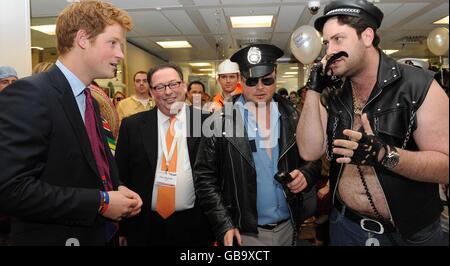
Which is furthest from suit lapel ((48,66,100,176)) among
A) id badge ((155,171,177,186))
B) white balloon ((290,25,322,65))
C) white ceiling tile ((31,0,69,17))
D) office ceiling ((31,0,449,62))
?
white balloon ((290,25,322,65))

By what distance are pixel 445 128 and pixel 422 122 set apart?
0.22 feet

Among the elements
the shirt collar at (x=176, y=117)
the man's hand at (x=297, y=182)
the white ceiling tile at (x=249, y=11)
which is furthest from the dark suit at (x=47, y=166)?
the white ceiling tile at (x=249, y=11)

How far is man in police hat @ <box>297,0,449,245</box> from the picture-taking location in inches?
37.1

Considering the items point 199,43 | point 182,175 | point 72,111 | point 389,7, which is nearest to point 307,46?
point 389,7

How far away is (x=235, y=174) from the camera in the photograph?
4.66 feet

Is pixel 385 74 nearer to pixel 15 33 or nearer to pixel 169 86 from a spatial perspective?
pixel 169 86

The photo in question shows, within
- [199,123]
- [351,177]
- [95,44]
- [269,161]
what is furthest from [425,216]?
[95,44]

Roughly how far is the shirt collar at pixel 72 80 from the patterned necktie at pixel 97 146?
0.07 metres

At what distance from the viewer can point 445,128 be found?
0.94 m

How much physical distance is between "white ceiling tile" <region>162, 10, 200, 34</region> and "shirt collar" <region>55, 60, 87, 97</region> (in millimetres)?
2523

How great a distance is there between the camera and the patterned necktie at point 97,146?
1.08 m

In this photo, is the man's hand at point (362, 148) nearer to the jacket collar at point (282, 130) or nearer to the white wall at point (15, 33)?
the jacket collar at point (282, 130)

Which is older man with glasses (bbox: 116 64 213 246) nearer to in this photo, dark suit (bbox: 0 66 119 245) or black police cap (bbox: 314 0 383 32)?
dark suit (bbox: 0 66 119 245)

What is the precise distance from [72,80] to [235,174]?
2.46 ft
